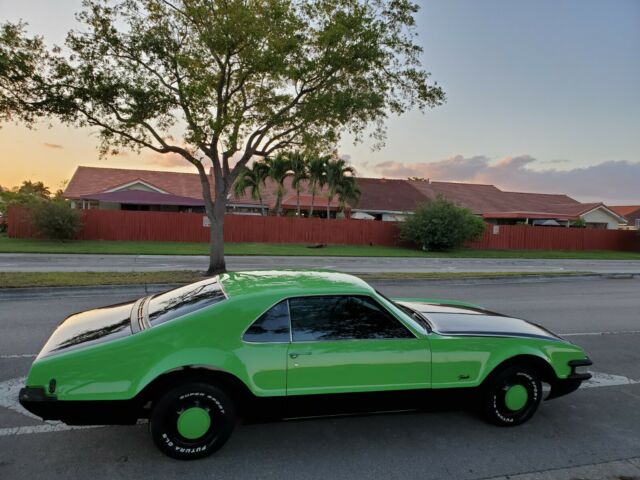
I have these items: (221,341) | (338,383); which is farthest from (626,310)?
(221,341)

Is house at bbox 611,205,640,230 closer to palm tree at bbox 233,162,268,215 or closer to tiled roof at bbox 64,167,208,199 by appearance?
palm tree at bbox 233,162,268,215

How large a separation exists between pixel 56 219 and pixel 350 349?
25.6 metres

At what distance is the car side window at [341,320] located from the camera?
11.4 ft

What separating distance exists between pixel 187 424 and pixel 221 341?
2.05 ft

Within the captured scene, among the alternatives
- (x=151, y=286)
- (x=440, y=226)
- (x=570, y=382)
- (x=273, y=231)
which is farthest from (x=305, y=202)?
(x=570, y=382)

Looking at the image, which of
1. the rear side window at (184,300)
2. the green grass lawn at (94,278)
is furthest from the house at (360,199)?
the rear side window at (184,300)

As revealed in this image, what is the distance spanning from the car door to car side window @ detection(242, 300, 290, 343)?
0.06m

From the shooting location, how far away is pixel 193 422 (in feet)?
10.5

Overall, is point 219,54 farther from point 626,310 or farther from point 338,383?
point 626,310

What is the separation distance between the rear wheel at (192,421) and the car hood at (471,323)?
1.85 meters

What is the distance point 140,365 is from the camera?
10.1ft

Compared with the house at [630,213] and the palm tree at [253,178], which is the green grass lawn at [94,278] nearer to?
the palm tree at [253,178]

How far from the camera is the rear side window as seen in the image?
345 centimetres

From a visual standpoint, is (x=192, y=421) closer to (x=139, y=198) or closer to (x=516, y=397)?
(x=516, y=397)
